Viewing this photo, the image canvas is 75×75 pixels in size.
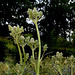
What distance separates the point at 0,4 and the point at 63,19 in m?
8.48

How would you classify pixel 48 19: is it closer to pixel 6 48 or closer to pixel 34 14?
pixel 6 48

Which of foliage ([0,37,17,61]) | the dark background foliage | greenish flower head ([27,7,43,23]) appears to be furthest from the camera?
the dark background foliage

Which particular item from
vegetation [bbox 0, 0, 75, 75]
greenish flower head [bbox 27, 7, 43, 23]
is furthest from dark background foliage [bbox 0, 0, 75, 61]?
greenish flower head [bbox 27, 7, 43, 23]

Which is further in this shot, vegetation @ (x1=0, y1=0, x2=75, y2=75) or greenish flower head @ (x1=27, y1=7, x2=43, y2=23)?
vegetation @ (x1=0, y1=0, x2=75, y2=75)

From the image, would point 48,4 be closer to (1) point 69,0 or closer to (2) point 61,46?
(1) point 69,0

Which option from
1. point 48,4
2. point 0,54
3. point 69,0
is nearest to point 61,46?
point 0,54

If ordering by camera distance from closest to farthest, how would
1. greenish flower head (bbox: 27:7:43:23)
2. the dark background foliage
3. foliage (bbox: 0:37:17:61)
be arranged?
greenish flower head (bbox: 27:7:43:23) → foliage (bbox: 0:37:17:61) → the dark background foliage

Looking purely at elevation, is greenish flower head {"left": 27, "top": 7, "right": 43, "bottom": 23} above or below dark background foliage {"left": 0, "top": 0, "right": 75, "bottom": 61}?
below

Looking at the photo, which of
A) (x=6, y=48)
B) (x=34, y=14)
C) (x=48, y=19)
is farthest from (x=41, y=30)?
(x=34, y=14)

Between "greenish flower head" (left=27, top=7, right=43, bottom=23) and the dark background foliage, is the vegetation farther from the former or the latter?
"greenish flower head" (left=27, top=7, right=43, bottom=23)

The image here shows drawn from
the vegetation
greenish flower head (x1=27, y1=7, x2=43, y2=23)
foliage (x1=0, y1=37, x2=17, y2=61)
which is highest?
the vegetation

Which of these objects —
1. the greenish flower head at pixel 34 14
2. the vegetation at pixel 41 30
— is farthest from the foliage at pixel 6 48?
the greenish flower head at pixel 34 14

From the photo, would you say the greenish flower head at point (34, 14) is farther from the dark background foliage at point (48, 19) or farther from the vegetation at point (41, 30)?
the dark background foliage at point (48, 19)

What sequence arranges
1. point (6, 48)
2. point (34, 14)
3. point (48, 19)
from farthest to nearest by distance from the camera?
point (48, 19)
point (6, 48)
point (34, 14)
